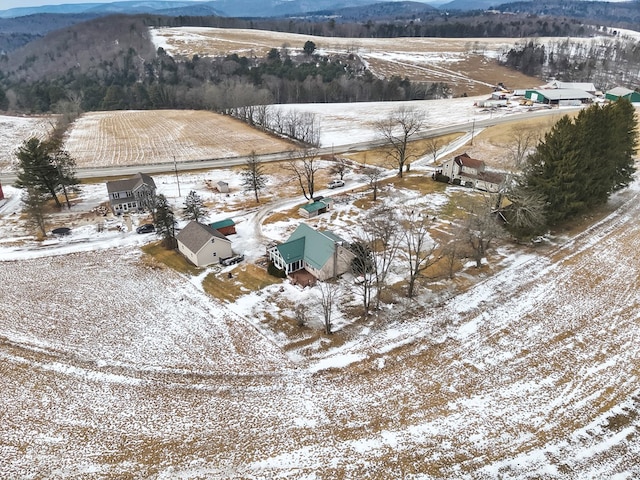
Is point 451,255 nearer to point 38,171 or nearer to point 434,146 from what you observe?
point 434,146

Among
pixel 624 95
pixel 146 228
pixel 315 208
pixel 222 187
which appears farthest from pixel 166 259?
pixel 624 95

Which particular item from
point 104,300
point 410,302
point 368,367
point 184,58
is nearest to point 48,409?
point 104,300

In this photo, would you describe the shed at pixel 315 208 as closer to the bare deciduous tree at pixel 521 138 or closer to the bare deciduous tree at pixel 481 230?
the bare deciduous tree at pixel 481 230

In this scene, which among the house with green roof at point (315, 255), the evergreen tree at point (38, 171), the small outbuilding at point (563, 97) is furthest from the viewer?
the small outbuilding at point (563, 97)

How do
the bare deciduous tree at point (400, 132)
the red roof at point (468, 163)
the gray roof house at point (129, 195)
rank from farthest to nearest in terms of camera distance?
the bare deciduous tree at point (400, 132) → the red roof at point (468, 163) → the gray roof house at point (129, 195)

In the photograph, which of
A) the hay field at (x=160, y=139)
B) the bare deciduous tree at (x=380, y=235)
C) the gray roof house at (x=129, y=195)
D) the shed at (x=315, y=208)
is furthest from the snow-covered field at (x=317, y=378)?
the hay field at (x=160, y=139)

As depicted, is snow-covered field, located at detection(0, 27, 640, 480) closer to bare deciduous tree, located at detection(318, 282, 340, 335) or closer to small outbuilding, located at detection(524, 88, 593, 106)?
bare deciduous tree, located at detection(318, 282, 340, 335)
